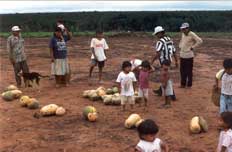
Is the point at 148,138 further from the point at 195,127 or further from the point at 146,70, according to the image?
the point at 146,70

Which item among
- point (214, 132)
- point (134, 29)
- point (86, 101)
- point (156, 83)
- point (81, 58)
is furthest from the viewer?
point (134, 29)

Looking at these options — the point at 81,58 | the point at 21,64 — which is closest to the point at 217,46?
the point at 81,58

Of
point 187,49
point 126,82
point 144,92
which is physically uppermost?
point 187,49

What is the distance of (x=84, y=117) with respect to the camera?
7781mm

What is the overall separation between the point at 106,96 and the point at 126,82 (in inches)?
38.5

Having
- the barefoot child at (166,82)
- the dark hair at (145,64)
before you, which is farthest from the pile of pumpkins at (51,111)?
the barefoot child at (166,82)

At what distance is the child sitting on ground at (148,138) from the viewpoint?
399 centimetres

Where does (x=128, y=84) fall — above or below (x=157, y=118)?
above

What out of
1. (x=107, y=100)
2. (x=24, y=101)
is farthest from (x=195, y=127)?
(x=24, y=101)

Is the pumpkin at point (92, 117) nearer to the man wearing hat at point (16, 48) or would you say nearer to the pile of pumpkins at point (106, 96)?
the pile of pumpkins at point (106, 96)

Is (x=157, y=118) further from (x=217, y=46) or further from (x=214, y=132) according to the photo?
(x=217, y=46)

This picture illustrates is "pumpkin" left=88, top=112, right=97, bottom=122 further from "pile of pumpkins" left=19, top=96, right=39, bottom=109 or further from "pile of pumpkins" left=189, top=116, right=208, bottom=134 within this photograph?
"pile of pumpkins" left=189, top=116, right=208, bottom=134

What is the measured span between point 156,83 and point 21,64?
11.2ft

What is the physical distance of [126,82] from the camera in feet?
26.6
